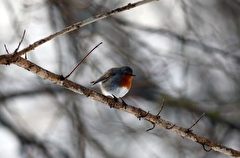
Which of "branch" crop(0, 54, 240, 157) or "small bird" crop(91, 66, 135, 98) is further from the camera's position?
"small bird" crop(91, 66, 135, 98)

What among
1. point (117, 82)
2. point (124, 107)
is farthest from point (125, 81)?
point (124, 107)

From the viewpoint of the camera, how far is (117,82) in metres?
5.93

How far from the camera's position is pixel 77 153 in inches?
320

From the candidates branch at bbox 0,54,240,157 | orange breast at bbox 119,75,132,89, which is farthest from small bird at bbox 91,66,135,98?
branch at bbox 0,54,240,157

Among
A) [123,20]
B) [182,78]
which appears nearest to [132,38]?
[123,20]

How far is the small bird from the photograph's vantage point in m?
5.84

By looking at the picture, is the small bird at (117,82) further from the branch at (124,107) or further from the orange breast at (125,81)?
the branch at (124,107)

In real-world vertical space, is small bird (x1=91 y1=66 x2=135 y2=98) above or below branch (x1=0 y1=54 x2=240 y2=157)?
above

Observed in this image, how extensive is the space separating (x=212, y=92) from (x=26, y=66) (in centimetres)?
746

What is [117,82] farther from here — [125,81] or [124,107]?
[124,107]

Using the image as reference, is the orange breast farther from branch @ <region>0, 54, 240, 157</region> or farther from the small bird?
branch @ <region>0, 54, 240, 157</region>

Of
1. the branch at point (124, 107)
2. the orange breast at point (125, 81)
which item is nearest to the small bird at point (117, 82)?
the orange breast at point (125, 81)

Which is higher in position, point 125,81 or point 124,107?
point 125,81

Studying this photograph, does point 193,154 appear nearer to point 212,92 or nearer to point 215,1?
point 212,92
